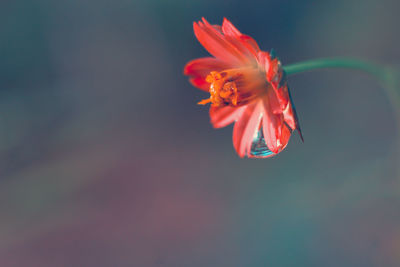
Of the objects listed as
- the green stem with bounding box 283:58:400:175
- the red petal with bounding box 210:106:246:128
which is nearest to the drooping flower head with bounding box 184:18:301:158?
the red petal with bounding box 210:106:246:128

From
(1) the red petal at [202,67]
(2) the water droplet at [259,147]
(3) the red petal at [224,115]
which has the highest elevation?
(1) the red petal at [202,67]

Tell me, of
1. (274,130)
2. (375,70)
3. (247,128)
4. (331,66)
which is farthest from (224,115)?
(375,70)

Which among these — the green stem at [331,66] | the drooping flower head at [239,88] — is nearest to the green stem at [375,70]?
the green stem at [331,66]

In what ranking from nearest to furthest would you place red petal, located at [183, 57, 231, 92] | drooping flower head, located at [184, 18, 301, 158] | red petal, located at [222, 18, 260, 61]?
red petal, located at [222, 18, 260, 61] < drooping flower head, located at [184, 18, 301, 158] < red petal, located at [183, 57, 231, 92]

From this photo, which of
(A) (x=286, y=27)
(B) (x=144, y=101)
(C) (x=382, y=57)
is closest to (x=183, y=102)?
(B) (x=144, y=101)

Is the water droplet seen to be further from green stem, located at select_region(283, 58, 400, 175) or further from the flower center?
green stem, located at select_region(283, 58, 400, 175)

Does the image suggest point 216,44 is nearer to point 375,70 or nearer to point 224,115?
point 224,115

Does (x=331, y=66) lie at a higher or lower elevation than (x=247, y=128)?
higher

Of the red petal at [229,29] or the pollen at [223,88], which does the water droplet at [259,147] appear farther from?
the red petal at [229,29]
